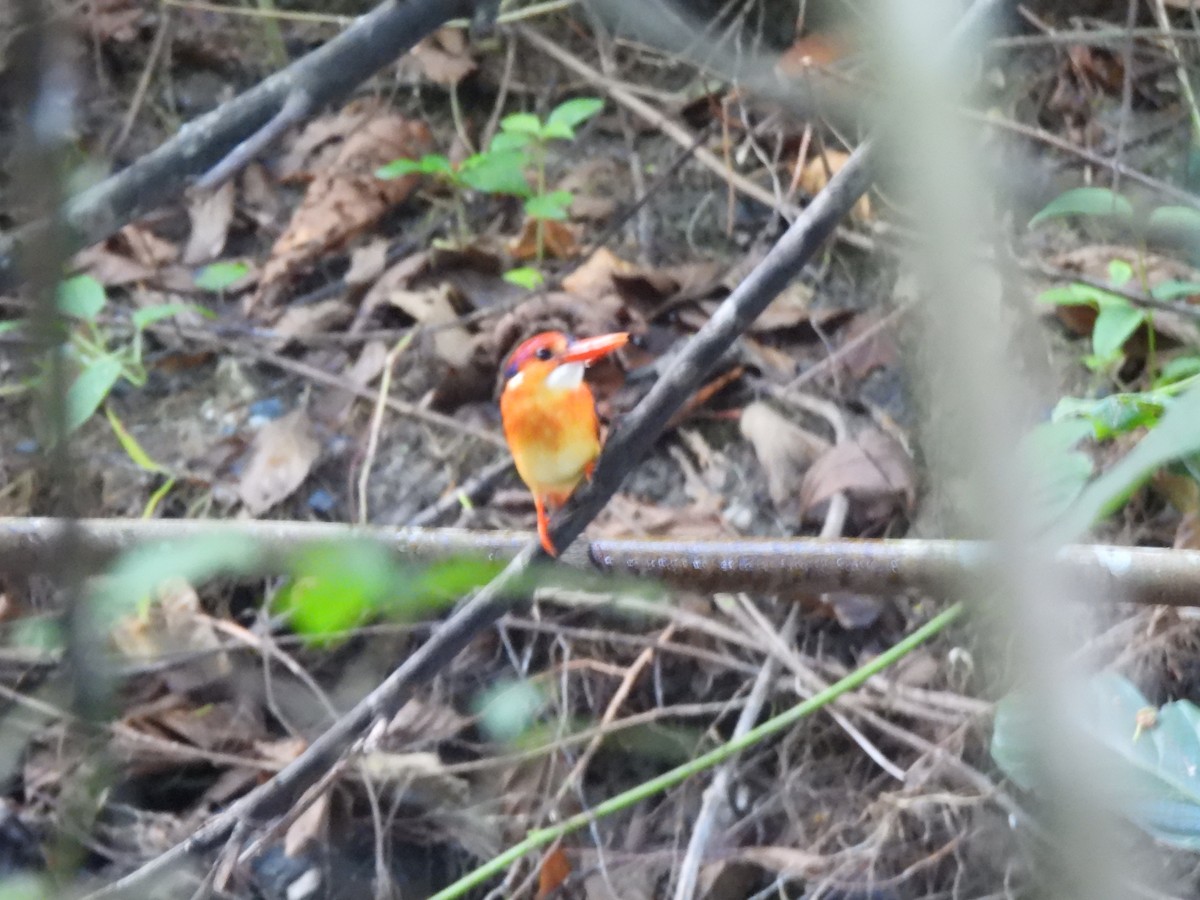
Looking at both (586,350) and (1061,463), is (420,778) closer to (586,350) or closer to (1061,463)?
(586,350)

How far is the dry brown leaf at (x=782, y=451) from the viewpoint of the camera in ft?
8.07

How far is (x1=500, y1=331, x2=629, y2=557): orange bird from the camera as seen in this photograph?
145cm

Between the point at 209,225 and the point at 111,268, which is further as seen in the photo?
the point at 209,225

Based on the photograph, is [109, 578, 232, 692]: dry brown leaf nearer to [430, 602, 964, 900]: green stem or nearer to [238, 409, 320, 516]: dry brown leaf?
[238, 409, 320, 516]: dry brown leaf

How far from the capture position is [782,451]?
2.53 meters

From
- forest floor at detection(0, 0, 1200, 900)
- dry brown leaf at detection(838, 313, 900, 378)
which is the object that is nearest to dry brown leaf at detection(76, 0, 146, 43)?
forest floor at detection(0, 0, 1200, 900)

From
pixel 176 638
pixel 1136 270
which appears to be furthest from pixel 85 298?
pixel 1136 270

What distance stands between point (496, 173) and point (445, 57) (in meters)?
1.01

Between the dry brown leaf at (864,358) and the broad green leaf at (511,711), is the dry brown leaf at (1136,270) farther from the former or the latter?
the broad green leaf at (511,711)

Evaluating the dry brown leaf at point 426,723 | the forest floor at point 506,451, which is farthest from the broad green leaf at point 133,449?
the dry brown leaf at point 426,723

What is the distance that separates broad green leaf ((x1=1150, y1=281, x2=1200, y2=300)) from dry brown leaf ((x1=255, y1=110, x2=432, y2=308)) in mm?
2209

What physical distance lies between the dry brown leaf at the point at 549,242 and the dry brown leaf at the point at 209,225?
993 millimetres

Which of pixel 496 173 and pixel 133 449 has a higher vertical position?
pixel 496 173

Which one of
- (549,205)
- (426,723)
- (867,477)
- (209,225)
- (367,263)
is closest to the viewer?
(426,723)
